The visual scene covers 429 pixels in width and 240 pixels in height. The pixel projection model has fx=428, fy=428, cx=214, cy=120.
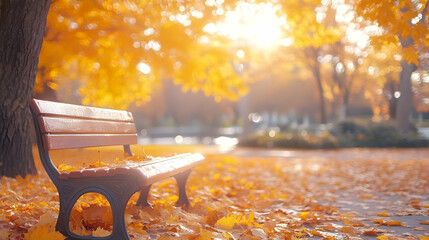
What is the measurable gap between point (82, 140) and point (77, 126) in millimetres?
120

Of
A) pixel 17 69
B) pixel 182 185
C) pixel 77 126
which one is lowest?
pixel 182 185

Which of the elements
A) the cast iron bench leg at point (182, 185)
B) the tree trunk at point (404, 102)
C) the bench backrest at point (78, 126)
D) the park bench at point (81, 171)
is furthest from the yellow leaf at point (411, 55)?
the tree trunk at point (404, 102)

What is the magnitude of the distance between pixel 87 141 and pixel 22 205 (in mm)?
793

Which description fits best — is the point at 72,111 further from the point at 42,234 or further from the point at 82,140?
the point at 42,234

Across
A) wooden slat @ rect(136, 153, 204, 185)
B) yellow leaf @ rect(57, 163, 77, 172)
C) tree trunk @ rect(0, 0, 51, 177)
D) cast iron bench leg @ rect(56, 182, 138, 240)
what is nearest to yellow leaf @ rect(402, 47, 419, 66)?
wooden slat @ rect(136, 153, 204, 185)

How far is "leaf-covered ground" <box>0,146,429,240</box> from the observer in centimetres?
323

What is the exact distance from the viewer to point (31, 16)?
484 centimetres

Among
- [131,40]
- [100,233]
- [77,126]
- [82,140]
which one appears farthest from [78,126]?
[131,40]

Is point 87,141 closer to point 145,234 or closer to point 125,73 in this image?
point 145,234

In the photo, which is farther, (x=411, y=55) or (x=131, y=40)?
(x=131, y=40)

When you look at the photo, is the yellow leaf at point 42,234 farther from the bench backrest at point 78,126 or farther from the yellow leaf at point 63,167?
the bench backrest at point 78,126

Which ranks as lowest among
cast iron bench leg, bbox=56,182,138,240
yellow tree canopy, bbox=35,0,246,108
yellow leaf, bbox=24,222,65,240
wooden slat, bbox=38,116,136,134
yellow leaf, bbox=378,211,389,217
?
yellow leaf, bbox=378,211,389,217

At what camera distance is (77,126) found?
134 inches

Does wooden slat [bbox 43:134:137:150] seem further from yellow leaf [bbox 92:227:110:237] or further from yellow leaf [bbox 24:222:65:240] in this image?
yellow leaf [bbox 92:227:110:237]
